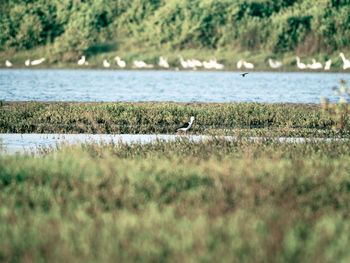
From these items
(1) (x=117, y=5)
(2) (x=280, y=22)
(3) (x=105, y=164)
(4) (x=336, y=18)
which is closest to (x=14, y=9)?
(1) (x=117, y=5)

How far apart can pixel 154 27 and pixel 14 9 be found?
21147 mm

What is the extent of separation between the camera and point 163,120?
2378 centimetres

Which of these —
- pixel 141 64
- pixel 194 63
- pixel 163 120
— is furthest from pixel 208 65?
pixel 163 120

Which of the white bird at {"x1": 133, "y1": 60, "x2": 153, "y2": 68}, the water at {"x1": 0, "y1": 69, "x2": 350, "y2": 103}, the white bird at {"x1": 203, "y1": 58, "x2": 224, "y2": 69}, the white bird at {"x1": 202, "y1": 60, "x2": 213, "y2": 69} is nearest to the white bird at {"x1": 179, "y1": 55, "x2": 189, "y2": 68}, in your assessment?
the water at {"x1": 0, "y1": 69, "x2": 350, "y2": 103}

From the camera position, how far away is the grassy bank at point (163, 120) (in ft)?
70.2

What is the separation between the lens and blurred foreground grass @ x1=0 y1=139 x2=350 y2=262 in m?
7.87

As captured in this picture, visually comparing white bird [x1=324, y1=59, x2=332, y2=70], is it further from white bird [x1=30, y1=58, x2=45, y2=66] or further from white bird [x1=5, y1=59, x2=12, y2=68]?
white bird [x1=5, y1=59, x2=12, y2=68]

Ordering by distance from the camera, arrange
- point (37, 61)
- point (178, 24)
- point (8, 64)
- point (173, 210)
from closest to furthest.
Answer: point (173, 210) < point (37, 61) < point (8, 64) < point (178, 24)

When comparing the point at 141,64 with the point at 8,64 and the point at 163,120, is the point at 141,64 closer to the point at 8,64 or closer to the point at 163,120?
the point at 8,64

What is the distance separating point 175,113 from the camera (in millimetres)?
25219

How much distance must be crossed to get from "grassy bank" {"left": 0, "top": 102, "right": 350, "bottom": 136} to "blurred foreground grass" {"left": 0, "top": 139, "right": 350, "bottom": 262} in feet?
27.8

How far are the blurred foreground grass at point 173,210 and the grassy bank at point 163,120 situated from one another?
8.47 meters

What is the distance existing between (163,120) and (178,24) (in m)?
70.8

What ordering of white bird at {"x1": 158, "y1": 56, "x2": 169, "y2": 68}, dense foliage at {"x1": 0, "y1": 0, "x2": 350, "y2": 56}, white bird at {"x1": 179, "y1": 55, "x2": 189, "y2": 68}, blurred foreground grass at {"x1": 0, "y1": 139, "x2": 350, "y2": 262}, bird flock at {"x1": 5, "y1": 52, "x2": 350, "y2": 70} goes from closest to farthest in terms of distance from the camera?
blurred foreground grass at {"x1": 0, "y1": 139, "x2": 350, "y2": 262}
bird flock at {"x1": 5, "y1": 52, "x2": 350, "y2": 70}
white bird at {"x1": 158, "y1": 56, "x2": 169, "y2": 68}
white bird at {"x1": 179, "y1": 55, "x2": 189, "y2": 68}
dense foliage at {"x1": 0, "y1": 0, "x2": 350, "y2": 56}
